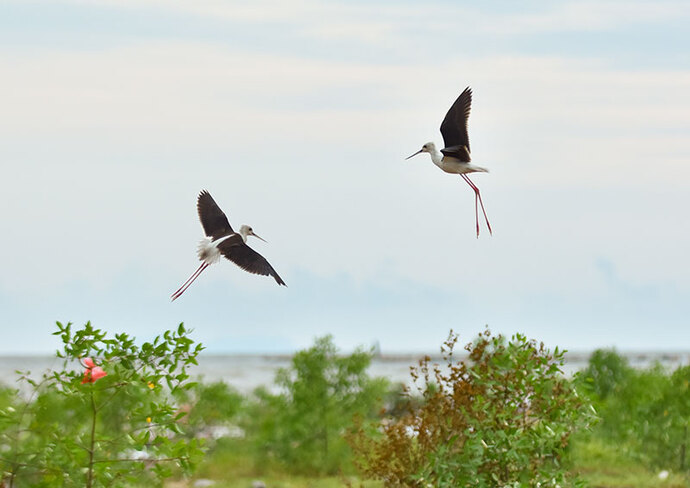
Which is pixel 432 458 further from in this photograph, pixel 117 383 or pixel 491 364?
pixel 117 383

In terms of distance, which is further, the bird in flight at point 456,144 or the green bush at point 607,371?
the green bush at point 607,371

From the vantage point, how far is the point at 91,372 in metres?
5.31

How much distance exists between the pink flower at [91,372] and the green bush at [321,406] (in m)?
6.99

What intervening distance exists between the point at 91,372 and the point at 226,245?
144 centimetres

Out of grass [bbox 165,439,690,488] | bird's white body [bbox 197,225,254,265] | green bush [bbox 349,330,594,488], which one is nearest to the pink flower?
bird's white body [bbox 197,225,254,265]

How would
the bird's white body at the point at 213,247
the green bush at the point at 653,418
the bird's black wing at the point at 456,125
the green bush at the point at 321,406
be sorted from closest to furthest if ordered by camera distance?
the bird's white body at the point at 213,247, the bird's black wing at the point at 456,125, the green bush at the point at 653,418, the green bush at the point at 321,406

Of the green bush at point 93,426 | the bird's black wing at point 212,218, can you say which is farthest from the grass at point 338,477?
the green bush at point 93,426

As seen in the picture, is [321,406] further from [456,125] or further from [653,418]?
[456,125]

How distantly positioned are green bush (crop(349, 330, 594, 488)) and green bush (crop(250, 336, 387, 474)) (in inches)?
207

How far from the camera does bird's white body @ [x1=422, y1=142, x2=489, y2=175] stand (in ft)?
21.9

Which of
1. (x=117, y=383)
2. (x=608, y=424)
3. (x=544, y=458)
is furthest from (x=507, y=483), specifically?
(x=608, y=424)

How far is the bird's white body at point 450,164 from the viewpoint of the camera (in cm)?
666

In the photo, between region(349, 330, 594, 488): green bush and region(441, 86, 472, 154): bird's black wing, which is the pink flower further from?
region(441, 86, 472, 154): bird's black wing

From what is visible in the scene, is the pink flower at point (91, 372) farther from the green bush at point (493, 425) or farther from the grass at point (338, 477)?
the grass at point (338, 477)
